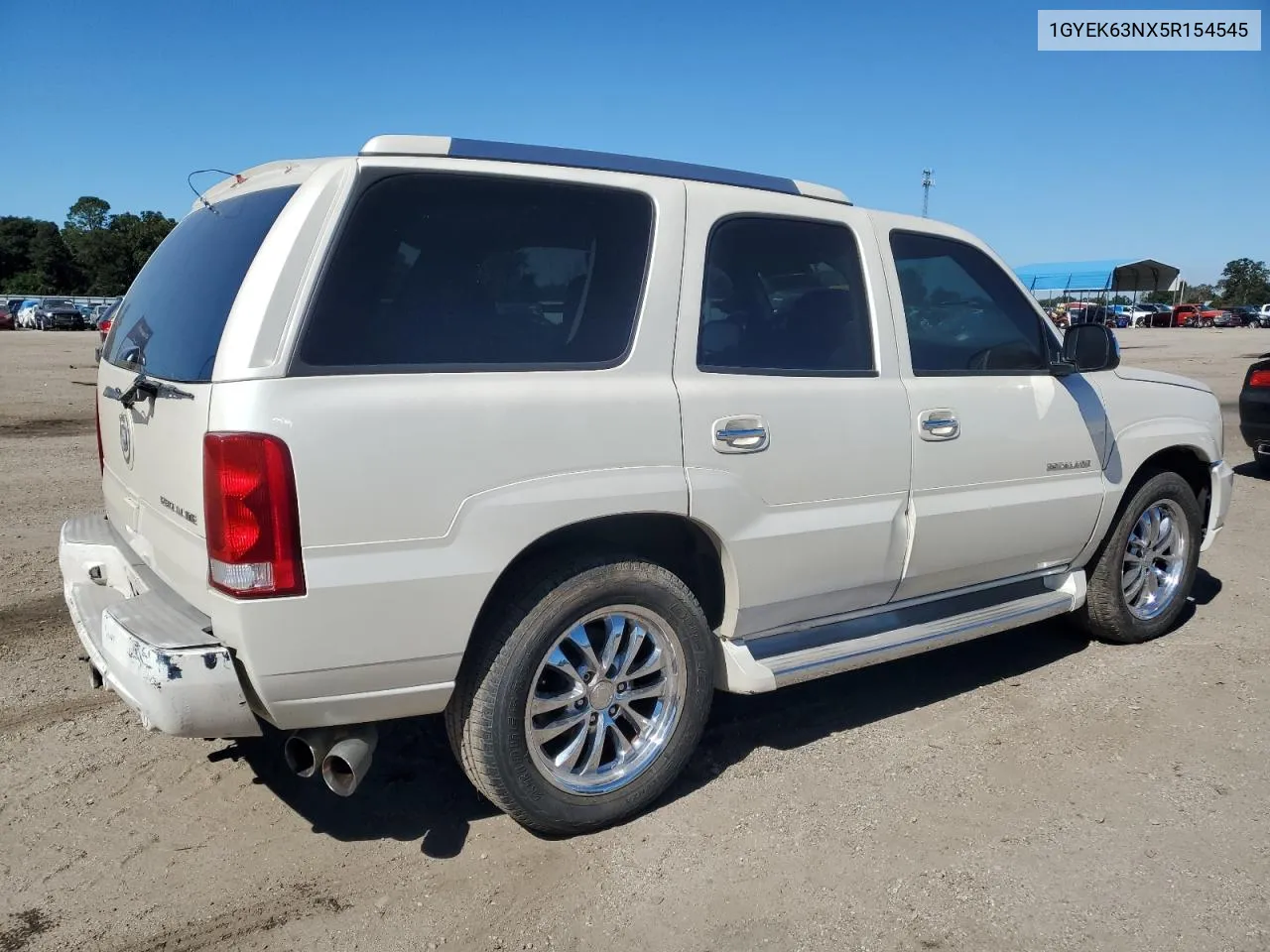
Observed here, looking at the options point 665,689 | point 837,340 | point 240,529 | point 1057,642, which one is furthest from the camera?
point 1057,642

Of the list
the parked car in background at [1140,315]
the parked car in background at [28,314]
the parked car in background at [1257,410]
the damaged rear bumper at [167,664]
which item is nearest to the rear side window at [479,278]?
the damaged rear bumper at [167,664]

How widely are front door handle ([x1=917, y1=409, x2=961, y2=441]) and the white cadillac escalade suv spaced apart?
0.01 meters

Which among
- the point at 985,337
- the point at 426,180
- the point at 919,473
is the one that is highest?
the point at 426,180

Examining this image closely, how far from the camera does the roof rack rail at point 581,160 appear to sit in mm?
2949

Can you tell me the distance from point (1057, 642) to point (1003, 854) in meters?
2.28

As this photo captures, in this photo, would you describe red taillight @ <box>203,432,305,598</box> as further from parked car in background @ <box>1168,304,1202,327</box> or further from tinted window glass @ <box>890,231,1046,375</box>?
parked car in background @ <box>1168,304,1202,327</box>

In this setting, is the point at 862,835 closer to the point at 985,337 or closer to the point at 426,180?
the point at 985,337

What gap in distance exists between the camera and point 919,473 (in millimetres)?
3840

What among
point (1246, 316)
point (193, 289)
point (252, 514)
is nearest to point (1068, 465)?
point (252, 514)

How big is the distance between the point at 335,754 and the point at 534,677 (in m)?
0.59

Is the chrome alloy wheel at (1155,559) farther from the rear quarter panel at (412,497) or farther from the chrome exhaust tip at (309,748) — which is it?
the chrome exhaust tip at (309,748)

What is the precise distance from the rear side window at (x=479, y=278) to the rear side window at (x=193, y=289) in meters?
0.29

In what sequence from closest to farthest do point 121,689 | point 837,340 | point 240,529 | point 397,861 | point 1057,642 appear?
point 240,529 < point 121,689 < point 397,861 < point 837,340 < point 1057,642

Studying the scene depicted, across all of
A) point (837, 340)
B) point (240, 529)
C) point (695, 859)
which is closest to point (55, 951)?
point (240, 529)
